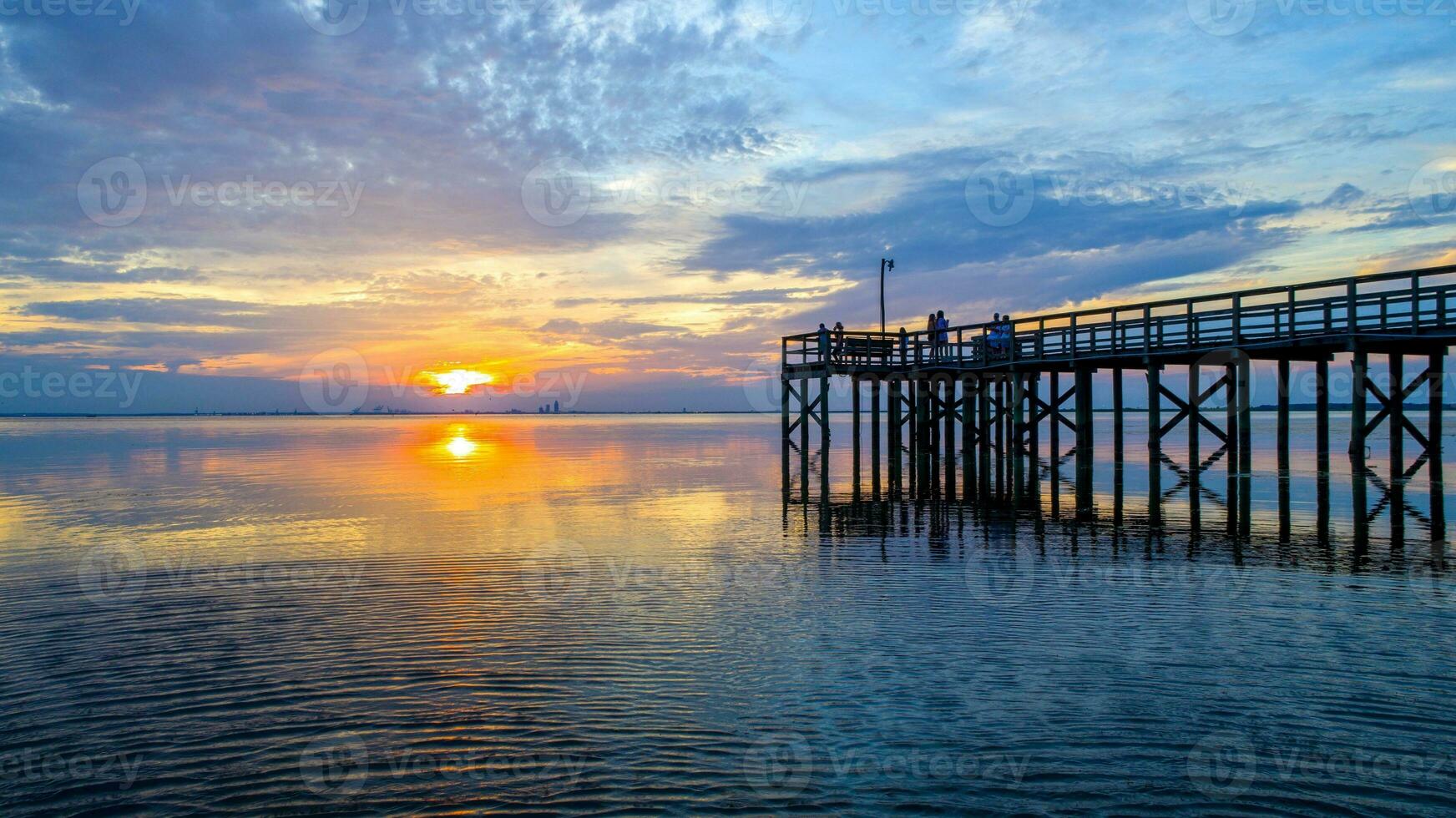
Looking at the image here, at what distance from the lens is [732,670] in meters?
8.21

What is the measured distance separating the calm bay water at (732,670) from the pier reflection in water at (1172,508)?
221 millimetres

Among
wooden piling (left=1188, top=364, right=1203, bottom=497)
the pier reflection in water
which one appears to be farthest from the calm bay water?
wooden piling (left=1188, top=364, right=1203, bottom=497)

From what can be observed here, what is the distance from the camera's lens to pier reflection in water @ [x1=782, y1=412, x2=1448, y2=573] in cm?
1454

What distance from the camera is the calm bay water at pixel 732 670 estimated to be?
587 cm

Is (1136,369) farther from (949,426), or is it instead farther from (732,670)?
(732,670)

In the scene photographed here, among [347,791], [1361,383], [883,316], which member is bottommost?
[347,791]

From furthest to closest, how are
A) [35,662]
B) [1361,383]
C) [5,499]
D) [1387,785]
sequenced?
[5,499], [1361,383], [35,662], [1387,785]

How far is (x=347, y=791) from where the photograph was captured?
19.0 feet

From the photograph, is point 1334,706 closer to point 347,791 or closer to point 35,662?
point 347,791

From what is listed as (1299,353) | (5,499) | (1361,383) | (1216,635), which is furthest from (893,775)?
(5,499)

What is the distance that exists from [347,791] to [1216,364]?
25.9 meters

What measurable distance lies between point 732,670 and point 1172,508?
14951 mm

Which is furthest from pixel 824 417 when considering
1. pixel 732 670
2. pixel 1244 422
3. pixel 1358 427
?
pixel 732 670

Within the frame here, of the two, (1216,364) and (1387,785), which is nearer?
(1387,785)
